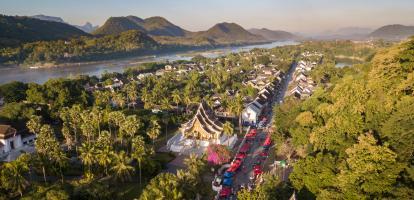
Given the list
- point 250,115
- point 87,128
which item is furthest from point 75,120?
point 250,115

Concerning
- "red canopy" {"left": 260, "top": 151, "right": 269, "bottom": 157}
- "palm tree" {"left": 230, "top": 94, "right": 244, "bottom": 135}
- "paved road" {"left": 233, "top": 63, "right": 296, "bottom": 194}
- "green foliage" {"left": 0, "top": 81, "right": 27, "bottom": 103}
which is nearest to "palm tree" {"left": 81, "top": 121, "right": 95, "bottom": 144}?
"paved road" {"left": 233, "top": 63, "right": 296, "bottom": 194}

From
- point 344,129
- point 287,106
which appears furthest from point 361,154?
point 287,106

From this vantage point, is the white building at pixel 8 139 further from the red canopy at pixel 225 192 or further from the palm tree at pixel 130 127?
the red canopy at pixel 225 192

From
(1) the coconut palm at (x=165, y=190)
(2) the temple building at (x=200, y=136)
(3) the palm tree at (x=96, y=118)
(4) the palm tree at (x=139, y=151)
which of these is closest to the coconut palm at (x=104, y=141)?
(4) the palm tree at (x=139, y=151)

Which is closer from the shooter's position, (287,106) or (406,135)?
(406,135)

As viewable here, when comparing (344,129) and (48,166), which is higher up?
(344,129)

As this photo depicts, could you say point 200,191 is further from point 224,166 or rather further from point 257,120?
point 257,120

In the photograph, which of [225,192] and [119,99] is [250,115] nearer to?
[119,99]

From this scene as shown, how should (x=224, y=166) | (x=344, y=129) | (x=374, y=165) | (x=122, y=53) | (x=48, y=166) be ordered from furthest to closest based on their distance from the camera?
1. (x=122, y=53)
2. (x=224, y=166)
3. (x=48, y=166)
4. (x=344, y=129)
5. (x=374, y=165)
